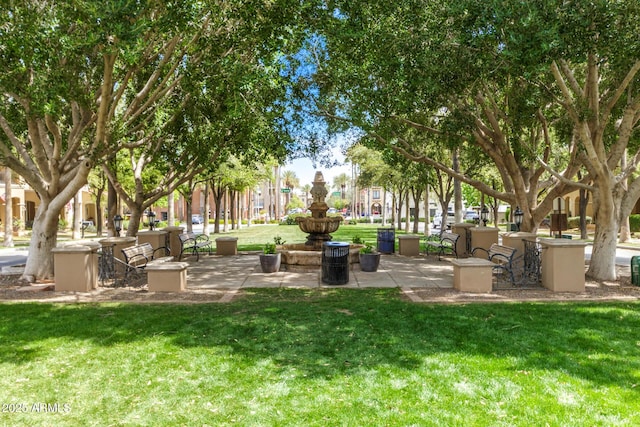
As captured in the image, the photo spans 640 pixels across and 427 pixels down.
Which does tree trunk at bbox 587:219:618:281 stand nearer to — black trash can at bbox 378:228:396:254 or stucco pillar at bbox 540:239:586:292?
stucco pillar at bbox 540:239:586:292

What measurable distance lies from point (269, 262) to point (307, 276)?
130 cm

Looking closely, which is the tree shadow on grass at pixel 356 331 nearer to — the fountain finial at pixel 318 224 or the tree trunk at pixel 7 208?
the fountain finial at pixel 318 224

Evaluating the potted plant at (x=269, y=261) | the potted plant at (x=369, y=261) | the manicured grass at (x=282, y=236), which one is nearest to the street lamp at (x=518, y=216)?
the potted plant at (x=369, y=261)

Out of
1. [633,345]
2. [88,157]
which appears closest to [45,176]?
[88,157]

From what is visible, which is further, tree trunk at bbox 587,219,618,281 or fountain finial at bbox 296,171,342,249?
fountain finial at bbox 296,171,342,249

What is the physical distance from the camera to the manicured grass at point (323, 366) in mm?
4215

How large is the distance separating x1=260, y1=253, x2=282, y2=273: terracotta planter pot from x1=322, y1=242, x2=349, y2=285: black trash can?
2269 millimetres

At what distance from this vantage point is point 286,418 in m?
4.10

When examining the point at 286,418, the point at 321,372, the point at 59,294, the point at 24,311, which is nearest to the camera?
the point at 286,418

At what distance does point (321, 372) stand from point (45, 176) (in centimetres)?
1062

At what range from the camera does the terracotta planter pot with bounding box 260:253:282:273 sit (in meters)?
12.7

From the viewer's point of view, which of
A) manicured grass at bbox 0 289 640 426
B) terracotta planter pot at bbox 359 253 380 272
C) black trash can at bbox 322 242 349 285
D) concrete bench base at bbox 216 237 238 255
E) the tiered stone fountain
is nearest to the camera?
manicured grass at bbox 0 289 640 426

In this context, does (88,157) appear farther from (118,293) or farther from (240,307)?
(240,307)

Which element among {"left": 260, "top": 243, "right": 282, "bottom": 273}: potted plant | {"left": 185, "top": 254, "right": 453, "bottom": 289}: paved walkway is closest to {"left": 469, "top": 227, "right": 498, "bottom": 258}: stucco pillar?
{"left": 185, "top": 254, "right": 453, "bottom": 289}: paved walkway
